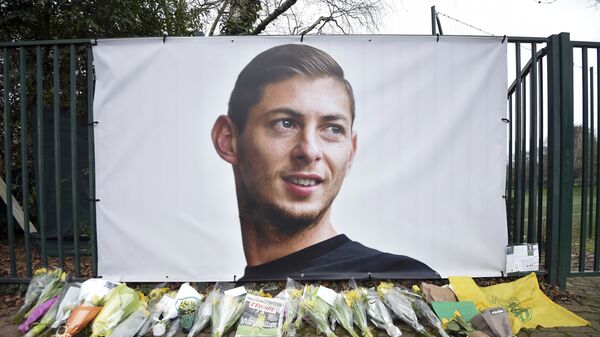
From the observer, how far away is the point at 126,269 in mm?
3080

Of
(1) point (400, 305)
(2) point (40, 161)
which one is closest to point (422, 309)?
(1) point (400, 305)

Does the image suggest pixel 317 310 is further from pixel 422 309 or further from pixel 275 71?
pixel 275 71

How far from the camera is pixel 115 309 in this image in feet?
8.09

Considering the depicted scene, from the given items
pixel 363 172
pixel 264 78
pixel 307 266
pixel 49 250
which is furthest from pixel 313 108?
pixel 49 250

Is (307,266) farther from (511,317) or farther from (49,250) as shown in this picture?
(49,250)

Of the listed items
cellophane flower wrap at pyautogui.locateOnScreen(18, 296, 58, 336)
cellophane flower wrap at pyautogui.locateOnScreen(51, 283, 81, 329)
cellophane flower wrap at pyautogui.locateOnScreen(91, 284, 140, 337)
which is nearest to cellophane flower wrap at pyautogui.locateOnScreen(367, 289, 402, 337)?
cellophane flower wrap at pyautogui.locateOnScreen(91, 284, 140, 337)

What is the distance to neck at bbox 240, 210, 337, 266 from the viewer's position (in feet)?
9.93

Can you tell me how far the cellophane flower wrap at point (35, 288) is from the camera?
106 inches

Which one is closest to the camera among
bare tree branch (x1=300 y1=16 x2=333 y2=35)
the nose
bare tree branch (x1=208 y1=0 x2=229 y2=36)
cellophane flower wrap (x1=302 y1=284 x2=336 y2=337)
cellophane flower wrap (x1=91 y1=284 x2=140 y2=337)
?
cellophane flower wrap (x1=91 y1=284 x2=140 y2=337)

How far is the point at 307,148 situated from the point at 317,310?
1371 millimetres

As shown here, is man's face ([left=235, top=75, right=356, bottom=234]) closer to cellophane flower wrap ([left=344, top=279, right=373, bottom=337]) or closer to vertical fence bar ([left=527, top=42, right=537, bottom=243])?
cellophane flower wrap ([left=344, top=279, right=373, bottom=337])

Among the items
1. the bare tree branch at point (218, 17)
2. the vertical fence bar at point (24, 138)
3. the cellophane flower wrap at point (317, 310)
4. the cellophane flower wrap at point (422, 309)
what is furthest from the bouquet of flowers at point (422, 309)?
the bare tree branch at point (218, 17)

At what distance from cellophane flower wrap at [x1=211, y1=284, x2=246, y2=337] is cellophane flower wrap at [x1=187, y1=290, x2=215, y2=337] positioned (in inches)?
2.2

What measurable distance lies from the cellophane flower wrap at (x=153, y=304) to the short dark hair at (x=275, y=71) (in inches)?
63.9
